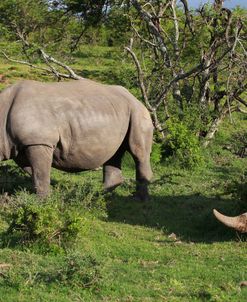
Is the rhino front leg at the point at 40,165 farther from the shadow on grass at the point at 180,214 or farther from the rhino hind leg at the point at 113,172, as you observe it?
the rhino hind leg at the point at 113,172

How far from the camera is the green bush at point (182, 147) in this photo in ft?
41.5

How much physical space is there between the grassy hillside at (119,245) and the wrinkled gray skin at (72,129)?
1.42 ft

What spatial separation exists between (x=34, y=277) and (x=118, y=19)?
11.6 m

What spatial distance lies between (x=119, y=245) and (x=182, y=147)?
5.89 m

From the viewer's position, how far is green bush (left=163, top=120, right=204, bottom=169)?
41.5 feet

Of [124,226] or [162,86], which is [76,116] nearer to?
[124,226]

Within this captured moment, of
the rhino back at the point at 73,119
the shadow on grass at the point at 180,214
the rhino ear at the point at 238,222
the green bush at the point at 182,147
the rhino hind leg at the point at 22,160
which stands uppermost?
the rhino back at the point at 73,119

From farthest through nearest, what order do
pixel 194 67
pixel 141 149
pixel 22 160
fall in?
pixel 194 67
pixel 141 149
pixel 22 160

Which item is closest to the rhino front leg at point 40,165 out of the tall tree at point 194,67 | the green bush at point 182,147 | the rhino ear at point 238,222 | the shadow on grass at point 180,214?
the shadow on grass at point 180,214

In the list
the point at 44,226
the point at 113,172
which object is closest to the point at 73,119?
the point at 113,172

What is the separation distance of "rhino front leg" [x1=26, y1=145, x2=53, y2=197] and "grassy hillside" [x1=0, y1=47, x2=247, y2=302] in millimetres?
325

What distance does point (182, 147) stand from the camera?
12.8 metres

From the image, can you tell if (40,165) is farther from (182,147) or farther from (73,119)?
(182,147)

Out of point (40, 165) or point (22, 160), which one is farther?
point (22, 160)
